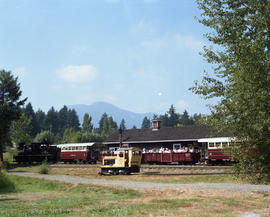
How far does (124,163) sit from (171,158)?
9.46 meters

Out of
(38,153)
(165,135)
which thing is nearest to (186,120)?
(165,135)

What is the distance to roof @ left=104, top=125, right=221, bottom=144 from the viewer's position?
134 ft

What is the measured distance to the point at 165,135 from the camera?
1751 inches

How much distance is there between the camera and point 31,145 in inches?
1735

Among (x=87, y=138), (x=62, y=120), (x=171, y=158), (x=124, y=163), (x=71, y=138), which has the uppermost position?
(x=62, y=120)

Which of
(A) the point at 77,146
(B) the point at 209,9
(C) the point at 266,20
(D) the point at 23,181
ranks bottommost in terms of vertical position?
(D) the point at 23,181

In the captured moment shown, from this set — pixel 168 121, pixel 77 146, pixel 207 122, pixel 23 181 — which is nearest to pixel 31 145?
pixel 77 146

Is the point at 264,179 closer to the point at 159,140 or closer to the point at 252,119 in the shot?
the point at 252,119

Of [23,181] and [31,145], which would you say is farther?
[31,145]

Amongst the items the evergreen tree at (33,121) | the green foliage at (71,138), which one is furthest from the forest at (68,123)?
the green foliage at (71,138)

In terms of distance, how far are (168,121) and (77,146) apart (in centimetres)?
12045

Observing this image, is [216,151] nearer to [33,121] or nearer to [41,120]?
[33,121]

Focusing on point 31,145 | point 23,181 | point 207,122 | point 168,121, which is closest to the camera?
point 207,122

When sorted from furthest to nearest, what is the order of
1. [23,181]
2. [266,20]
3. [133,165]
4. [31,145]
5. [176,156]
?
[31,145] → [176,156] → [133,165] → [23,181] → [266,20]
